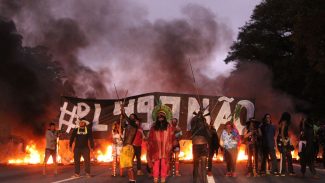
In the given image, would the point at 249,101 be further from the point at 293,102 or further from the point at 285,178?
the point at 293,102

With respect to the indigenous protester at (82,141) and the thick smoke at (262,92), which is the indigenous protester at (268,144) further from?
the thick smoke at (262,92)

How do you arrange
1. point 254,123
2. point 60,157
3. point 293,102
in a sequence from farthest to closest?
1. point 293,102
2. point 60,157
3. point 254,123

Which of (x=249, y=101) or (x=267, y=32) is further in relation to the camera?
(x=267, y=32)

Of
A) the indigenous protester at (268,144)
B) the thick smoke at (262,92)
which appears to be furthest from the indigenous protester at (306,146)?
the thick smoke at (262,92)

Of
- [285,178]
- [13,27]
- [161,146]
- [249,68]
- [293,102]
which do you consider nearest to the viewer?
[161,146]

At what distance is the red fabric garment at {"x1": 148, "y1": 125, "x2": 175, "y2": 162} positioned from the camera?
1236cm

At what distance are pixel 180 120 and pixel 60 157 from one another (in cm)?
565

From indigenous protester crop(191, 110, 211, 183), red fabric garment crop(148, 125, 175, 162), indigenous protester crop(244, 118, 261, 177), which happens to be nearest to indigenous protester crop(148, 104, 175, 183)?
red fabric garment crop(148, 125, 175, 162)

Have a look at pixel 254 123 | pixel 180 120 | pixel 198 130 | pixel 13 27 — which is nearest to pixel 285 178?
pixel 254 123

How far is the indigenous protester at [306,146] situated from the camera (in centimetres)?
1576

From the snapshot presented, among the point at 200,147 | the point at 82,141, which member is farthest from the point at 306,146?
the point at 82,141

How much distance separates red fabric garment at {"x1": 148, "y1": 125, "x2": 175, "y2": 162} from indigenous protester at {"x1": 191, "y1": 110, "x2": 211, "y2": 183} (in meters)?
0.55

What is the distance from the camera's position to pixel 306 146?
15945mm

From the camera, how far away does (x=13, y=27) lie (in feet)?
132
